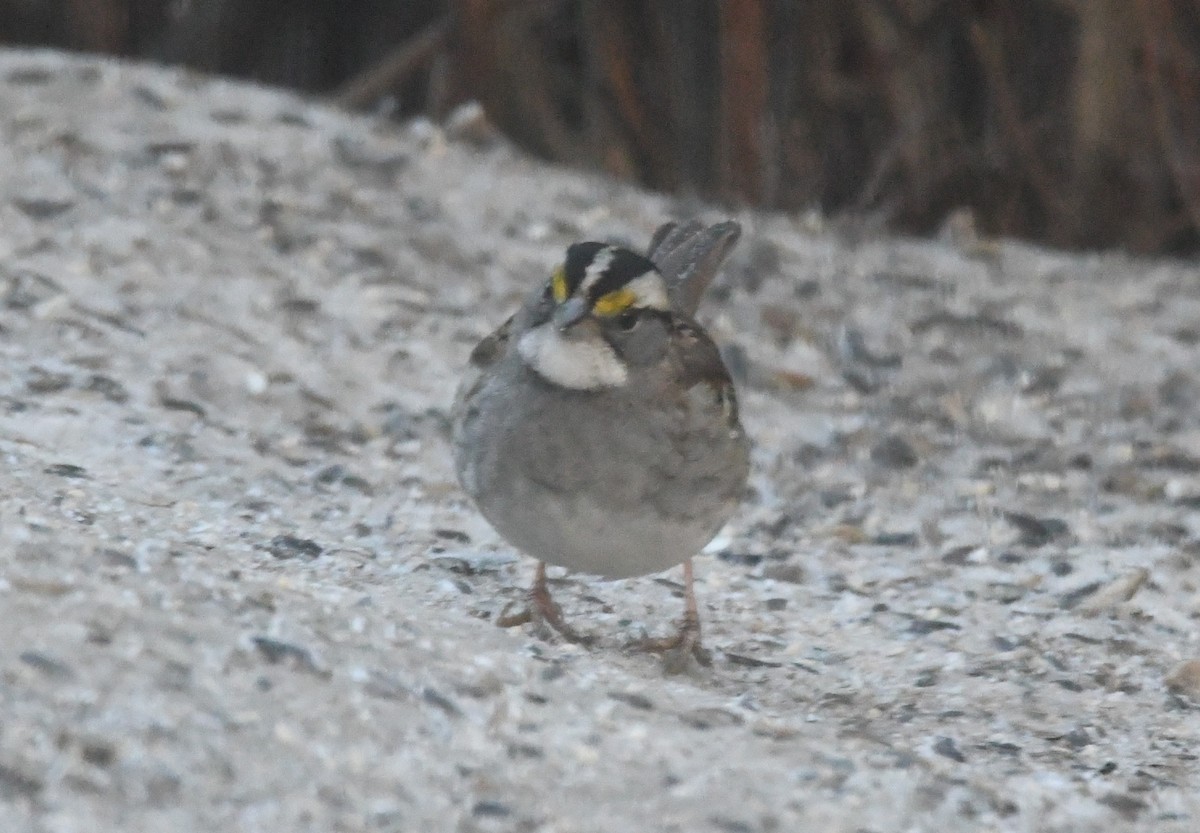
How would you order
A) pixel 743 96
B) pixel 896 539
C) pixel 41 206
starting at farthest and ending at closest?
pixel 743 96
pixel 41 206
pixel 896 539

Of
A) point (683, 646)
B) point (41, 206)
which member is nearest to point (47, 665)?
point (683, 646)

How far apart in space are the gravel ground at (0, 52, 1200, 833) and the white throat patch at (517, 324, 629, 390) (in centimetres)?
43

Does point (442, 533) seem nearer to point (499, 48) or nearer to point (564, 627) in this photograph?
point (564, 627)

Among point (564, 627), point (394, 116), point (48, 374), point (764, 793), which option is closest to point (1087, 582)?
point (564, 627)

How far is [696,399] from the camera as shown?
337 centimetres

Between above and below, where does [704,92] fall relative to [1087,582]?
above

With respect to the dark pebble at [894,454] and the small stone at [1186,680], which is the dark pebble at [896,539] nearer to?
the dark pebble at [894,454]

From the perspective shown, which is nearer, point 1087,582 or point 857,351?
point 1087,582

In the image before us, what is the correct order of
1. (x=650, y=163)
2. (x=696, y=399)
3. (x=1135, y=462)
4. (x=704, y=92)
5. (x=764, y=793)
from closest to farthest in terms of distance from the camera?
(x=764, y=793) < (x=696, y=399) < (x=1135, y=462) < (x=704, y=92) < (x=650, y=163)

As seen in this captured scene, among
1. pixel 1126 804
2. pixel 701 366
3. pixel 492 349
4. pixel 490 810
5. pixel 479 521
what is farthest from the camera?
pixel 479 521

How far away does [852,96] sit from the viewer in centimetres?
696

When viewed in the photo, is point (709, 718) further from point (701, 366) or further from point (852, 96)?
point (852, 96)

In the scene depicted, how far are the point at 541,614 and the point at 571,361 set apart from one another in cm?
53

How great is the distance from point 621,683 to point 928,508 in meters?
1.69
